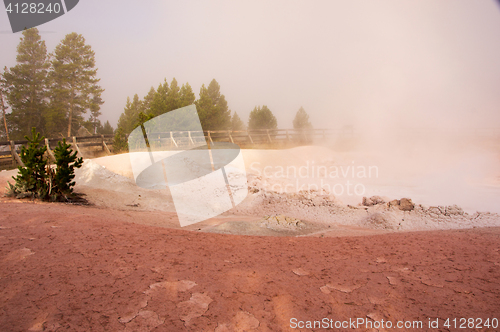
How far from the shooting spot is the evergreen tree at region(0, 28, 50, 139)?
97.4 ft

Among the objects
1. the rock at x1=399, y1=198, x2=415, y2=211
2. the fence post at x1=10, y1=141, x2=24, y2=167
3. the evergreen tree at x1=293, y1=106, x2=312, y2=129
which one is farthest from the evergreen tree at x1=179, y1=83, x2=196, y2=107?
the rock at x1=399, y1=198, x2=415, y2=211

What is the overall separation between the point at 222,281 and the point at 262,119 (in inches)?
1319

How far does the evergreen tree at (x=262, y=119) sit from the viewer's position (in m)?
35.4

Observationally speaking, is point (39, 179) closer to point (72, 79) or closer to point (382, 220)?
point (382, 220)

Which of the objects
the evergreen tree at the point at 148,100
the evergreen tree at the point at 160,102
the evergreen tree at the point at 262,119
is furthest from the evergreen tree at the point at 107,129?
the evergreen tree at the point at 262,119

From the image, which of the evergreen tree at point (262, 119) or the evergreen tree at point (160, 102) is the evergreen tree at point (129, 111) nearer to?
the evergreen tree at point (160, 102)

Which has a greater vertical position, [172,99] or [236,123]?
[172,99]

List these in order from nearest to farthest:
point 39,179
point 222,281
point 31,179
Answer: point 222,281
point 31,179
point 39,179

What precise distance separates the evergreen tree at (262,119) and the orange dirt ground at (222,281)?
104 ft

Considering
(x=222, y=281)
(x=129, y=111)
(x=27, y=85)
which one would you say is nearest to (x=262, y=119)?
(x=129, y=111)

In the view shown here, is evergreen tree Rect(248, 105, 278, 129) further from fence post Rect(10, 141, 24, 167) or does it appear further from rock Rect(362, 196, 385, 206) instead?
rock Rect(362, 196, 385, 206)

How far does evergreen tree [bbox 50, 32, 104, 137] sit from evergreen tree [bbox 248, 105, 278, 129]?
2018 centimetres

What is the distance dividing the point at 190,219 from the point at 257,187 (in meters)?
3.88

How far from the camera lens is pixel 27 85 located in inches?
1188
